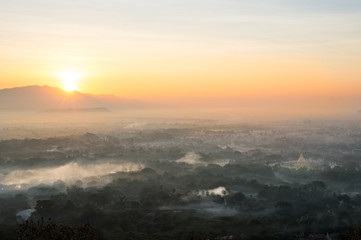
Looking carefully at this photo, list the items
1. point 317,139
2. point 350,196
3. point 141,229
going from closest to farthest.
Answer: point 141,229 < point 350,196 < point 317,139

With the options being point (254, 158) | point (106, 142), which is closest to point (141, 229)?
point (254, 158)

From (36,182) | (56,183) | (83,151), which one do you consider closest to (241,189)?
(56,183)

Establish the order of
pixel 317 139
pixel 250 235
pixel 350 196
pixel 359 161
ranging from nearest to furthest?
pixel 250 235
pixel 350 196
pixel 359 161
pixel 317 139

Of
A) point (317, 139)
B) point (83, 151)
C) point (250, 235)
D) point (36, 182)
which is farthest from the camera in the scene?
point (317, 139)

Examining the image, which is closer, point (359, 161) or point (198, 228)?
point (198, 228)

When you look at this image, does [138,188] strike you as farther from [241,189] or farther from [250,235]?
[250,235]

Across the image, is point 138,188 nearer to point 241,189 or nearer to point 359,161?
point 241,189

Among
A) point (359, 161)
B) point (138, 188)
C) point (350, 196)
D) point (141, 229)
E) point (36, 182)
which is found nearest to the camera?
point (141, 229)

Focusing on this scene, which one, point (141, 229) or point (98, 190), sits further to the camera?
point (98, 190)
